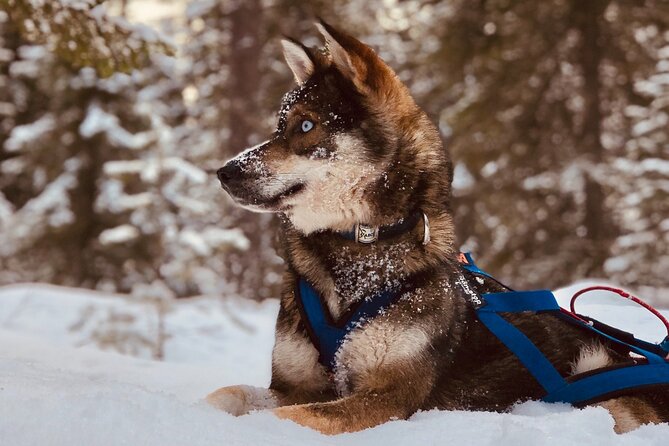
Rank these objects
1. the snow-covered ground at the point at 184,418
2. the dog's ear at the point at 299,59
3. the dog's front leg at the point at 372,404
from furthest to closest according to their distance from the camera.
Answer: the dog's ear at the point at 299,59, the dog's front leg at the point at 372,404, the snow-covered ground at the point at 184,418

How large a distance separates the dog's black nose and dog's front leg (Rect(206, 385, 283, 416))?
38.3 inches

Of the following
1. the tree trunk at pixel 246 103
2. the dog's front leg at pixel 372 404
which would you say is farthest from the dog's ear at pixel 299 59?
the tree trunk at pixel 246 103

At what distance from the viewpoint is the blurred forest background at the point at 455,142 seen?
11312mm

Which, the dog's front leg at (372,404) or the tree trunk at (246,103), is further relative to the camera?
the tree trunk at (246,103)

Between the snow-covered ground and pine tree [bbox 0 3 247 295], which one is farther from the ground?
the snow-covered ground

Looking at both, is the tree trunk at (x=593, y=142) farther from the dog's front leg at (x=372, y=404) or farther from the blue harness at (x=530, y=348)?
the dog's front leg at (x=372, y=404)

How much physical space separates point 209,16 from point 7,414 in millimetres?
12514

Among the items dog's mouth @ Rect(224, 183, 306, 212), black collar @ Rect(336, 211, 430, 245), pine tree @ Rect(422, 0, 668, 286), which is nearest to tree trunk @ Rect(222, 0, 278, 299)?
pine tree @ Rect(422, 0, 668, 286)

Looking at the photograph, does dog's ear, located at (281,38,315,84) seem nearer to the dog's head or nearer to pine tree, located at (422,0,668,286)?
the dog's head

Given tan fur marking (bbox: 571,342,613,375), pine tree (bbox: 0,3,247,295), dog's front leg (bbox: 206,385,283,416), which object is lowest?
pine tree (bbox: 0,3,247,295)

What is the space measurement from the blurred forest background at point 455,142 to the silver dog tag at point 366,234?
20.3 ft

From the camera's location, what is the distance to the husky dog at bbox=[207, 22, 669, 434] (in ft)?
9.38

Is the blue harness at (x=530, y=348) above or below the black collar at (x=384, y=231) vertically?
below

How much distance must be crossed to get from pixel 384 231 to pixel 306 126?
2.04ft
